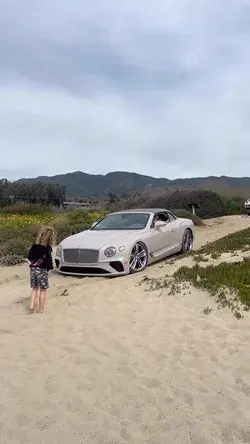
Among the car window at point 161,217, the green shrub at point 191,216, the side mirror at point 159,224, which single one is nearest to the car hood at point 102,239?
the side mirror at point 159,224

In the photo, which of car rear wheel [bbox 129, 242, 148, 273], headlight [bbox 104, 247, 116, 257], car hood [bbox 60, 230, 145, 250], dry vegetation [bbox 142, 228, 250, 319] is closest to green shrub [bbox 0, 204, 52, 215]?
car hood [bbox 60, 230, 145, 250]

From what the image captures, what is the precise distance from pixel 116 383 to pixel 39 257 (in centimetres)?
310

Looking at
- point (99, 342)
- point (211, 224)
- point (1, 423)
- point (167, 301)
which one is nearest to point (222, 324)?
point (167, 301)

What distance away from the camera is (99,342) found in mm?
5496

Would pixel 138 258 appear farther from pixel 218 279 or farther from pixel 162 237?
pixel 218 279

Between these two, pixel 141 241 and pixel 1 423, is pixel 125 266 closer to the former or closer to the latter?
pixel 141 241

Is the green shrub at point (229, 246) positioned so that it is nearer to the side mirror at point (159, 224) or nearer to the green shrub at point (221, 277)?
the side mirror at point (159, 224)

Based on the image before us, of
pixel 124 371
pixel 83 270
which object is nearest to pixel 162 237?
pixel 83 270

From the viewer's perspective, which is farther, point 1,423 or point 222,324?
point 222,324

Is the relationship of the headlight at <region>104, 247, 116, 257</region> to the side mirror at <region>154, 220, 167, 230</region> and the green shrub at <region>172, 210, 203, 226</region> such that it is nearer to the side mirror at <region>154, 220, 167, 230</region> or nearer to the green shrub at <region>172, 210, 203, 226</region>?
the side mirror at <region>154, 220, 167, 230</region>

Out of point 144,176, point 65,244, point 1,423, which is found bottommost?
point 1,423

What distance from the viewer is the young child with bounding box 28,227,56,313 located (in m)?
6.97

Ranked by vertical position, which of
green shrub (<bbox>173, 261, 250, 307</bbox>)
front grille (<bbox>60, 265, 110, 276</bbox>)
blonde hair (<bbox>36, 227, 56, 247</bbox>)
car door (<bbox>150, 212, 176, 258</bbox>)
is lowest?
front grille (<bbox>60, 265, 110, 276</bbox>)

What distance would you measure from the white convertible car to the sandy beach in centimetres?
176
